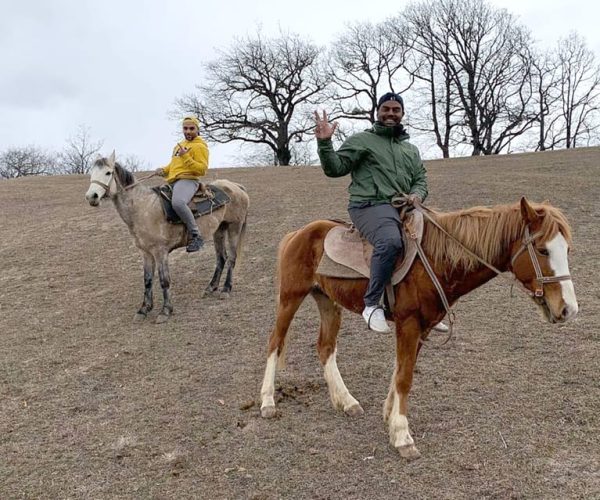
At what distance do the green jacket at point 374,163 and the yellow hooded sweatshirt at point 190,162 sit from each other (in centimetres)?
377

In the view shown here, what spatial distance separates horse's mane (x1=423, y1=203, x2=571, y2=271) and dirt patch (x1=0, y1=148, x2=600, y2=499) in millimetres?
1320

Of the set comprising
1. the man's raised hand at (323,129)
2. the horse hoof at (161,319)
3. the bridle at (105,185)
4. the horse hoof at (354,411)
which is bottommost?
the horse hoof at (354,411)

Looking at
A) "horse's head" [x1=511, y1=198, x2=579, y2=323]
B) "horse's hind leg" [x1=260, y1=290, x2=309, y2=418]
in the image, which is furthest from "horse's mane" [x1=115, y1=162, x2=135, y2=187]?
"horse's head" [x1=511, y1=198, x2=579, y2=323]

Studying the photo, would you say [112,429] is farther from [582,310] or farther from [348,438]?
[582,310]

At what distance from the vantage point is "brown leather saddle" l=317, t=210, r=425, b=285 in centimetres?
365

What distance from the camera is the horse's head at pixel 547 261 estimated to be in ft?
10.1

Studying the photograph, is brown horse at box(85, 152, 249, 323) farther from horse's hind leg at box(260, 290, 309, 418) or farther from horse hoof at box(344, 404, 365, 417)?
horse hoof at box(344, 404, 365, 417)

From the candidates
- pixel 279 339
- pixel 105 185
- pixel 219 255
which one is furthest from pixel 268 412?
pixel 219 255

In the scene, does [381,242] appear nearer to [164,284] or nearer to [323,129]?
[323,129]

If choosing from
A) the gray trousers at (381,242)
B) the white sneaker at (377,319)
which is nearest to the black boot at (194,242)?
the gray trousers at (381,242)

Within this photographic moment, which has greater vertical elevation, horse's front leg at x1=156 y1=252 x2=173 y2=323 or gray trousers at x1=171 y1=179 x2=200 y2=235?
gray trousers at x1=171 y1=179 x2=200 y2=235

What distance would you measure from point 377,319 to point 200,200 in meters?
4.72

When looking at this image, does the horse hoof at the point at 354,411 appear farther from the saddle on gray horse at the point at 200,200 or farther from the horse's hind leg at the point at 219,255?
the horse's hind leg at the point at 219,255

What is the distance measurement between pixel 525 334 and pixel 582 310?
1063 mm
